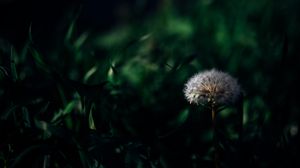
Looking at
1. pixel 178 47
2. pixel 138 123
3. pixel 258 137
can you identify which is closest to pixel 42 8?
pixel 178 47

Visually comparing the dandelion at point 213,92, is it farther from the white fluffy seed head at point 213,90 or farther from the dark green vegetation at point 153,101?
the dark green vegetation at point 153,101

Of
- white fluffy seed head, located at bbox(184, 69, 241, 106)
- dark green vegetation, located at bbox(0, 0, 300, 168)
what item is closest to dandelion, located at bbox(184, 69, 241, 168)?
white fluffy seed head, located at bbox(184, 69, 241, 106)

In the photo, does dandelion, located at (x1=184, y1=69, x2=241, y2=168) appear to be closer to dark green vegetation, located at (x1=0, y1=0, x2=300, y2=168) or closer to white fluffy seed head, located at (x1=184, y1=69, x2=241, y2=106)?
white fluffy seed head, located at (x1=184, y1=69, x2=241, y2=106)

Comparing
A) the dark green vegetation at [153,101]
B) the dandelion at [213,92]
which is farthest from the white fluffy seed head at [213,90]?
the dark green vegetation at [153,101]

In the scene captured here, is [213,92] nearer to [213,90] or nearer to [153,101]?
[213,90]

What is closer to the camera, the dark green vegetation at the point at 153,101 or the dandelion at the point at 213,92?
the dandelion at the point at 213,92

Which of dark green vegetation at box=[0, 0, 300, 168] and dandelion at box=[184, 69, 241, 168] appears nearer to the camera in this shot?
dandelion at box=[184, 69, 241, 168]

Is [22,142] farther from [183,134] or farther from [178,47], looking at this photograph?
[178,47]
